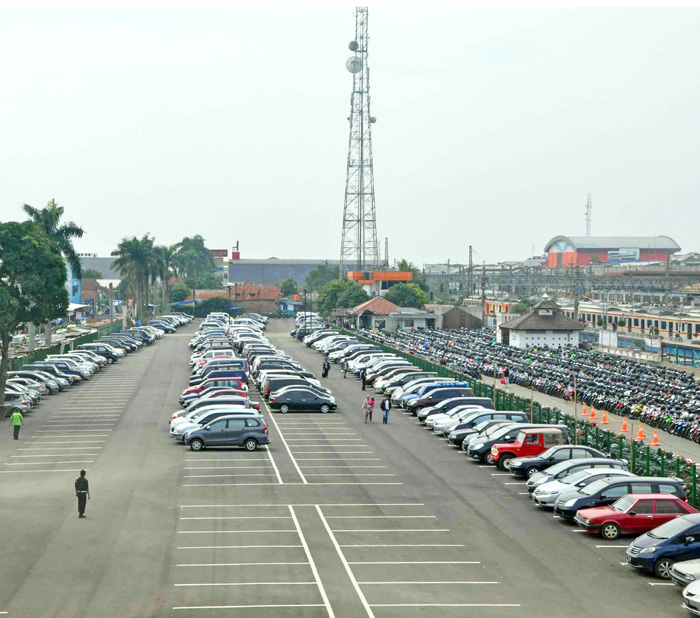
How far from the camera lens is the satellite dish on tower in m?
141

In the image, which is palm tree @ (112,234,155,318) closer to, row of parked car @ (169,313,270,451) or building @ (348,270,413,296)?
building @ (348,270,413,296)

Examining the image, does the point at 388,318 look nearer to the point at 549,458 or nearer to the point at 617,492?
the point at 549,458

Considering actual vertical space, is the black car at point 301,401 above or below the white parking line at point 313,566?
above

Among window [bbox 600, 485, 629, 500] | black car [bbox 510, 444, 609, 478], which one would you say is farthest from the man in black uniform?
black car [bbox 510, 444, 609, 478]

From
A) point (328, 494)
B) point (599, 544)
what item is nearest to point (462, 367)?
point (328, 494)

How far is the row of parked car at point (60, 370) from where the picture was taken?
5131cm

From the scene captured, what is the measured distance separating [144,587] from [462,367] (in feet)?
167

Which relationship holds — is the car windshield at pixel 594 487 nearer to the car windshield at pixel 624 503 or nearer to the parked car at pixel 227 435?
the car windshield at pixel 624 503

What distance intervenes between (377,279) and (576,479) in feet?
399

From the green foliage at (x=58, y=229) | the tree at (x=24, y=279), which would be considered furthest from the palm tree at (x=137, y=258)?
the tree at (x=24, y=279)

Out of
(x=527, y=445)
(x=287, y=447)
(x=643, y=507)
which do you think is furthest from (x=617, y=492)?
(x=287, y=447)

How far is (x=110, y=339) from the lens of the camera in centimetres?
8894

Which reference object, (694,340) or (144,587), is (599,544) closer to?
(144,587)

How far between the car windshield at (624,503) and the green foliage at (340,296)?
4117 inches
